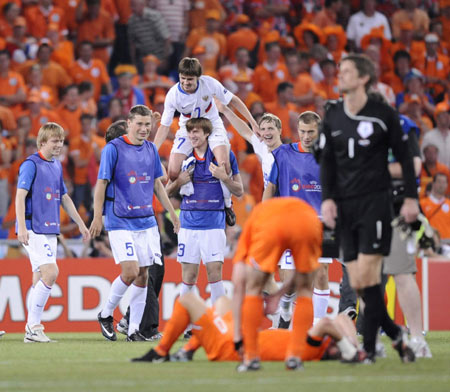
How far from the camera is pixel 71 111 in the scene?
58.5 ft

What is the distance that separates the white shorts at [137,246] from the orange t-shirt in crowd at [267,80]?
8806mm

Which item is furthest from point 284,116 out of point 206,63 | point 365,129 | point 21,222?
point 365,129

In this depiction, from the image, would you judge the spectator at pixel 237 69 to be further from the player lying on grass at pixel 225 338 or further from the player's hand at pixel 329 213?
the player's hand at pixel 329 213

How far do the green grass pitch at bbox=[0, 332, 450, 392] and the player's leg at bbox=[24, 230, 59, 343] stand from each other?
77.4 inches

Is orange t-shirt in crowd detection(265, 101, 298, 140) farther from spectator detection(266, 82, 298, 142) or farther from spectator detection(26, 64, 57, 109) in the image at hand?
spectator detection(26, 64, 57, 109)

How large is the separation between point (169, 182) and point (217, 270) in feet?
3.86

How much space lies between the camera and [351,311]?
11.4 meters

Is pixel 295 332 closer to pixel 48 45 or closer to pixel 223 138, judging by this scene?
pixel 223 138

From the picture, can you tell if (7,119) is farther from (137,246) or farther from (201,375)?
(201,375)

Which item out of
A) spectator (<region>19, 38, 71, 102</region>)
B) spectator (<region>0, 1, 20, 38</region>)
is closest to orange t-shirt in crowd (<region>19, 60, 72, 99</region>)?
spectator (<region>19, 38, 71, 102</region>)

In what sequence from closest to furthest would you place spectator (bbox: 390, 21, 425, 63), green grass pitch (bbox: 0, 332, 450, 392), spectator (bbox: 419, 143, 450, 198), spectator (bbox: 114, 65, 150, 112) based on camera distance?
1. green grass pitch (bbox: 0, 332, 450, 392)
2. spectator (bbox: 114, 65, 150, 112)
3. spectator (bbox: 419, 143, 450, 198)
4. spectator (bbox: 390, 21, 425, 63)

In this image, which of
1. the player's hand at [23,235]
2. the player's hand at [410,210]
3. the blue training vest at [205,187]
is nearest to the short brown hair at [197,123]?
the blue training vest at [205,187]

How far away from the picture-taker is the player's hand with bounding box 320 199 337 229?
789 centimetres

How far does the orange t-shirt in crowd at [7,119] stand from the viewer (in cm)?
1752
